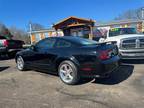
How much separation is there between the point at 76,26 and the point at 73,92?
1751cm

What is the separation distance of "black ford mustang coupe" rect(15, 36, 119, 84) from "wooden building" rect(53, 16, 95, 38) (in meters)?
13.9

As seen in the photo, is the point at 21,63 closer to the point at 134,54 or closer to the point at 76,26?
the point at 134,54

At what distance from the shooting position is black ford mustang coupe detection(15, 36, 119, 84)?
5.04 metres

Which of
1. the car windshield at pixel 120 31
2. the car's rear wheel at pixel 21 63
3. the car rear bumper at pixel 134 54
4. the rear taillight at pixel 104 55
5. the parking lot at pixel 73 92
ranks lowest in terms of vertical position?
the parking lot at pixel 73 92

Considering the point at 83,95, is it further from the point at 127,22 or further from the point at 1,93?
the point at 127,22

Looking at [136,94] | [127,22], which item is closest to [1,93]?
[136,94]

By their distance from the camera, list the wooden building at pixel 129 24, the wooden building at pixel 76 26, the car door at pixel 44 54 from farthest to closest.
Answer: the wooden building at pixel 129 24 → the wooden building at pixel 76 26 → the car door at pixel 44 54

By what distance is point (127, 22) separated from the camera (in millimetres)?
21641

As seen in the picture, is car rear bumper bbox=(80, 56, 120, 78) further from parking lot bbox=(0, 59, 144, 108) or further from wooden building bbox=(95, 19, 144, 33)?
wooden building bbox=(95, 19, 144, 33)

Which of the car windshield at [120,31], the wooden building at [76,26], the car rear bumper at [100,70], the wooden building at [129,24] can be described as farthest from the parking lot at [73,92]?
the wooden building at [129,24]

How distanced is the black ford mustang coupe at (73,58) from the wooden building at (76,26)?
1392cm

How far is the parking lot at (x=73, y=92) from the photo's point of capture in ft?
13.4

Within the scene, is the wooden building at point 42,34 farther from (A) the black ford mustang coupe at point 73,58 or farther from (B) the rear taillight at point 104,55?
(B) the rear taillight at point 104,55

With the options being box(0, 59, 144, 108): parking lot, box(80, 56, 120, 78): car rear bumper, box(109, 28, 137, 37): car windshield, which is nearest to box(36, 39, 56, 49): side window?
box(0, 59, 144, 108): parking lot
